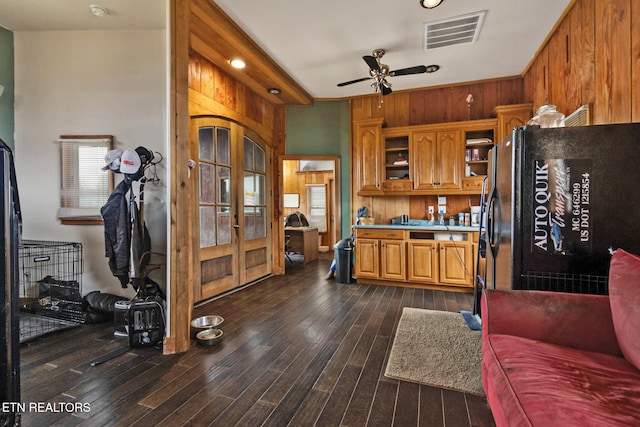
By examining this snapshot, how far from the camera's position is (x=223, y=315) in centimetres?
307

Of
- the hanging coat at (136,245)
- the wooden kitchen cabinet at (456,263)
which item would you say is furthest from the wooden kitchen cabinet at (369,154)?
the hanging coat at (136,245)

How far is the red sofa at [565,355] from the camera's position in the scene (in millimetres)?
917

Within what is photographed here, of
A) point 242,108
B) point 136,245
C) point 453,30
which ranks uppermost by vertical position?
point 453,30

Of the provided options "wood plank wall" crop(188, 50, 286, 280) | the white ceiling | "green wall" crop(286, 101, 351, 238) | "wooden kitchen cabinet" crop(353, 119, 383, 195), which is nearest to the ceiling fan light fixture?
the white ceiling

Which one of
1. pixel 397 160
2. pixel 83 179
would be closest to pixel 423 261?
pixel 397 160

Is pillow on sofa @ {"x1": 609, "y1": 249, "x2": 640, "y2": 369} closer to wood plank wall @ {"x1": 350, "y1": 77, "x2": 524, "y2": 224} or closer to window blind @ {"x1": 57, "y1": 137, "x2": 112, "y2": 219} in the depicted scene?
wood plank wall @ {"x1": 350, "y1": 77, "x2": 524, "y2": 224}

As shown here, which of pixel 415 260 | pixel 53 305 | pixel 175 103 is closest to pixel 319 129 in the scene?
pixel 415 260

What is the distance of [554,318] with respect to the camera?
55.5 inches

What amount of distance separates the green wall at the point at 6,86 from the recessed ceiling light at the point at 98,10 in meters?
1.24

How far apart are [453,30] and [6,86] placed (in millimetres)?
4842

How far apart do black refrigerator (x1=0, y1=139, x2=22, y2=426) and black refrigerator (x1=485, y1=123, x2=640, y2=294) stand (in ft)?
8.41

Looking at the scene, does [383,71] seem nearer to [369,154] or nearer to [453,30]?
[453,30]

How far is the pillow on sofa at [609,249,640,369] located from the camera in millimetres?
1175

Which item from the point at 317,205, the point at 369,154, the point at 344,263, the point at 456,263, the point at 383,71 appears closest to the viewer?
the point at 383,71
